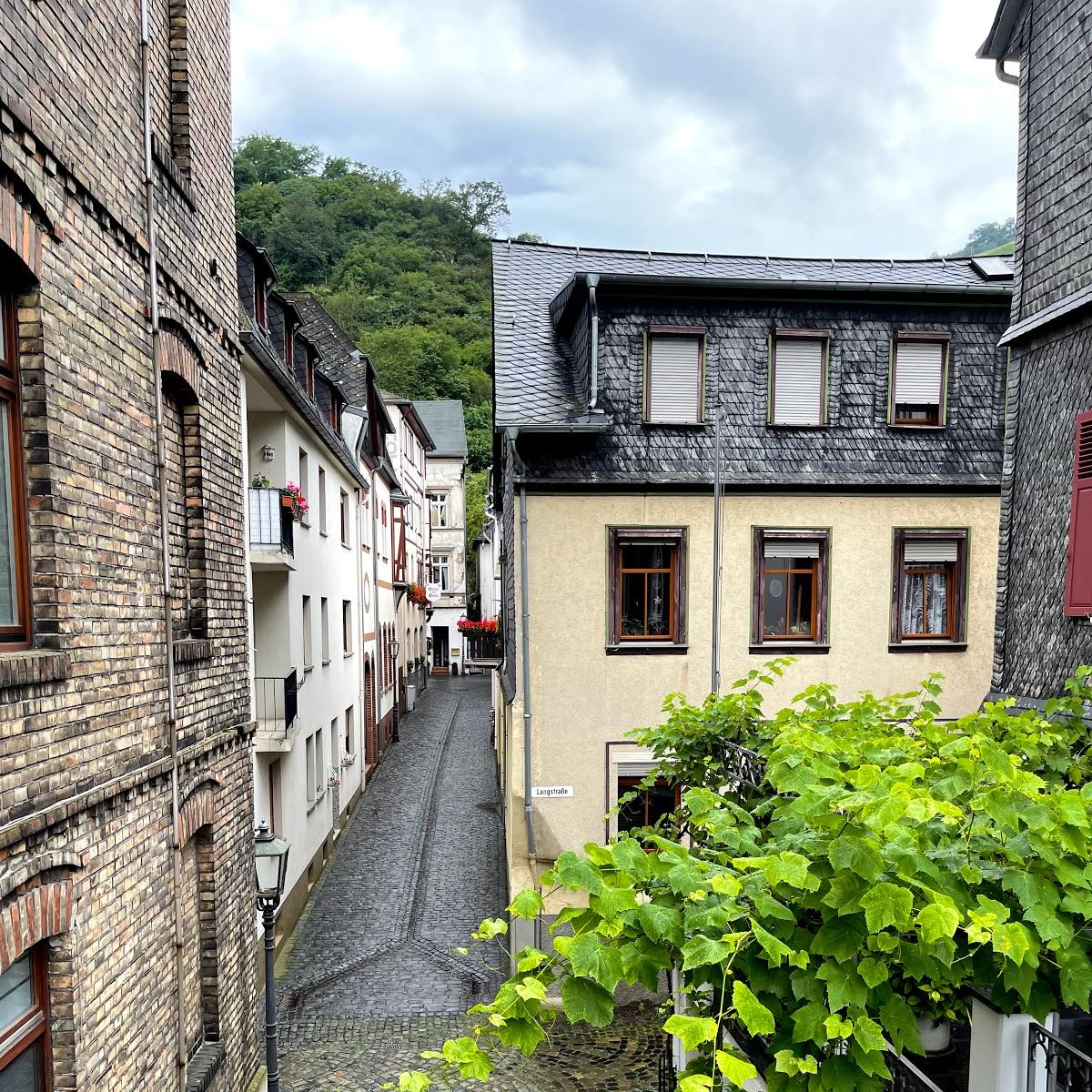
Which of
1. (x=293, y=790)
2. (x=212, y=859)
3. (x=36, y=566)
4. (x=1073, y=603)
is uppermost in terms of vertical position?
(x=36, y=566)

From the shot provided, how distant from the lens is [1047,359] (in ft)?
24.3

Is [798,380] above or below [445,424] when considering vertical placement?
below

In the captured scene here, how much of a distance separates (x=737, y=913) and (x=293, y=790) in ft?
35.8

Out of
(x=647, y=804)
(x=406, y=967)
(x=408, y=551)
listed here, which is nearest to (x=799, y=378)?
(x=647, y=804)

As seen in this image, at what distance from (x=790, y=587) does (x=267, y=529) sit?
7.25 m

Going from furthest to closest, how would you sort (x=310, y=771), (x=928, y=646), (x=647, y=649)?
(x=310, y=771) → (x=928, y=646) → (x=647, y=649)

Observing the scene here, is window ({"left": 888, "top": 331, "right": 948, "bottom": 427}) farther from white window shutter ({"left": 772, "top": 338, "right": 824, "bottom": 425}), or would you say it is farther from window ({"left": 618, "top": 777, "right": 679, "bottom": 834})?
window ({"left": 618, "top": 777, "right": 679, "bottom": 834})

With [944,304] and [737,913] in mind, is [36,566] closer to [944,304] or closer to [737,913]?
[737,913]

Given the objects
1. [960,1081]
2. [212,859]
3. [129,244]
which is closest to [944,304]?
[960,1081]

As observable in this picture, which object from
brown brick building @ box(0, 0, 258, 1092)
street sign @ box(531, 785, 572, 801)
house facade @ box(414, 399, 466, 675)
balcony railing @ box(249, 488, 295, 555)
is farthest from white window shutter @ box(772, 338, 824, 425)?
house facade @ box(414, 399, 466, 675)

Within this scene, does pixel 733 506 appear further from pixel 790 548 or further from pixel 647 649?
pixel 647 649

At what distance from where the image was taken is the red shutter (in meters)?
6.66

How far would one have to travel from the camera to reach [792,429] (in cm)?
1168

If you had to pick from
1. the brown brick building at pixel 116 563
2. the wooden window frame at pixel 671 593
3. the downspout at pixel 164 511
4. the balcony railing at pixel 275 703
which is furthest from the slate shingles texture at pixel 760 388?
the downspout at pixel 164 511
